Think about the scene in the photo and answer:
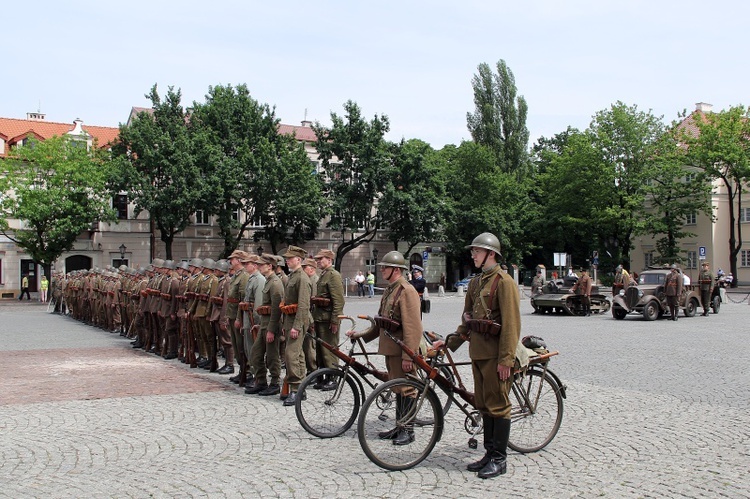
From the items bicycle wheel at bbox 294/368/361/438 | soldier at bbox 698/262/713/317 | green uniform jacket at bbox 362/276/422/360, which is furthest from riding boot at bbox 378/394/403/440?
soldier at bbox 698/262/713/317

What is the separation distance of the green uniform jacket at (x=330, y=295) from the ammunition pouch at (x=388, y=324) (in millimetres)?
3191

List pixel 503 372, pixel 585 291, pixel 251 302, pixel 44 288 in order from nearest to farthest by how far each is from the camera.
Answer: pixel 503 372 < pixel 251 302 < pixel 585 291 < pixel 44 288

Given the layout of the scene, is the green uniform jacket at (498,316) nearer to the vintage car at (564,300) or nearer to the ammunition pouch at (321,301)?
the ammunition pouch at (321,301)

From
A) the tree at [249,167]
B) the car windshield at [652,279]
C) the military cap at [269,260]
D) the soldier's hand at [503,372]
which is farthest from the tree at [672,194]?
the soldier's hand at [503,372]

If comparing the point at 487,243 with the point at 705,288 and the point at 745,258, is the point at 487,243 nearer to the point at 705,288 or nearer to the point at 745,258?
the point at 705,288

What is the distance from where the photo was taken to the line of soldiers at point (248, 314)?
31.8 ft

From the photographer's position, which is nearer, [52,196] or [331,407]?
[331,407]

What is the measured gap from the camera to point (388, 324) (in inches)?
285

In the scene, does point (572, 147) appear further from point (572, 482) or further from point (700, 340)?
point (572, 482)

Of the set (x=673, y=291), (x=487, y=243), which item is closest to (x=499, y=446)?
(x=487, y=243)

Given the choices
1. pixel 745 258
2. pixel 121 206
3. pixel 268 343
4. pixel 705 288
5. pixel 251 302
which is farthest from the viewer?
pixel 745 258

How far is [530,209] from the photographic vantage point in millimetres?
63594

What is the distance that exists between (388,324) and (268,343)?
3306mm

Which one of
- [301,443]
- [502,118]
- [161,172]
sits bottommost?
[301,443]
